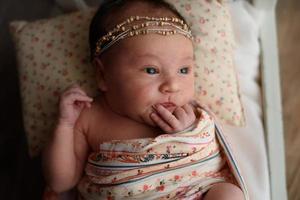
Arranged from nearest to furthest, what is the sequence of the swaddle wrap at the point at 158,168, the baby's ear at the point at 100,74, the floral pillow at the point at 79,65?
the swaddle wrap at the point at 158,168, the baby's ear at the point at 100,74, the floral pillow at the point at 79,65

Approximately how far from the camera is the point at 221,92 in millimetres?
1132

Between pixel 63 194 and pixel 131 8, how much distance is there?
50 cm

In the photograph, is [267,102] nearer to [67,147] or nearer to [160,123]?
[160,123]

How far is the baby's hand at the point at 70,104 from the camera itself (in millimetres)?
1009

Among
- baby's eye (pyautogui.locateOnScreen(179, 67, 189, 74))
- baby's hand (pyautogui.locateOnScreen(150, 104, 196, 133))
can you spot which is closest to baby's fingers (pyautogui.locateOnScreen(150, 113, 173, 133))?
baby's hand (pyautogui.locateOnScreen(150, 104, 196, 133))

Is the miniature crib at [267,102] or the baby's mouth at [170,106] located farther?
the miniature crib at [267,102]

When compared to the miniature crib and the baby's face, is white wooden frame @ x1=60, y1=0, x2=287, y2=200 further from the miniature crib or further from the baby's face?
the baby's face

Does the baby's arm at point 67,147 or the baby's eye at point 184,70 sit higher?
the baby's eye at point 184,70

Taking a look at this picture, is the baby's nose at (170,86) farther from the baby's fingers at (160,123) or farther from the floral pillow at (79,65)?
the floral pillow at (79,65)

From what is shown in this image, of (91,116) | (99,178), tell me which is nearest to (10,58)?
(91,116)

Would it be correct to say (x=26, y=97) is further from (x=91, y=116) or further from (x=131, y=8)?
(x=131, y=8)

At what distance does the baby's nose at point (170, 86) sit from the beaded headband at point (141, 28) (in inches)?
4.3

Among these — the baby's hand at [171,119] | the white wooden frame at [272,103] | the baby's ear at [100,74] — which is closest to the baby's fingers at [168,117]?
the baby's hand at [171,119]

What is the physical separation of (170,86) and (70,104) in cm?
25
